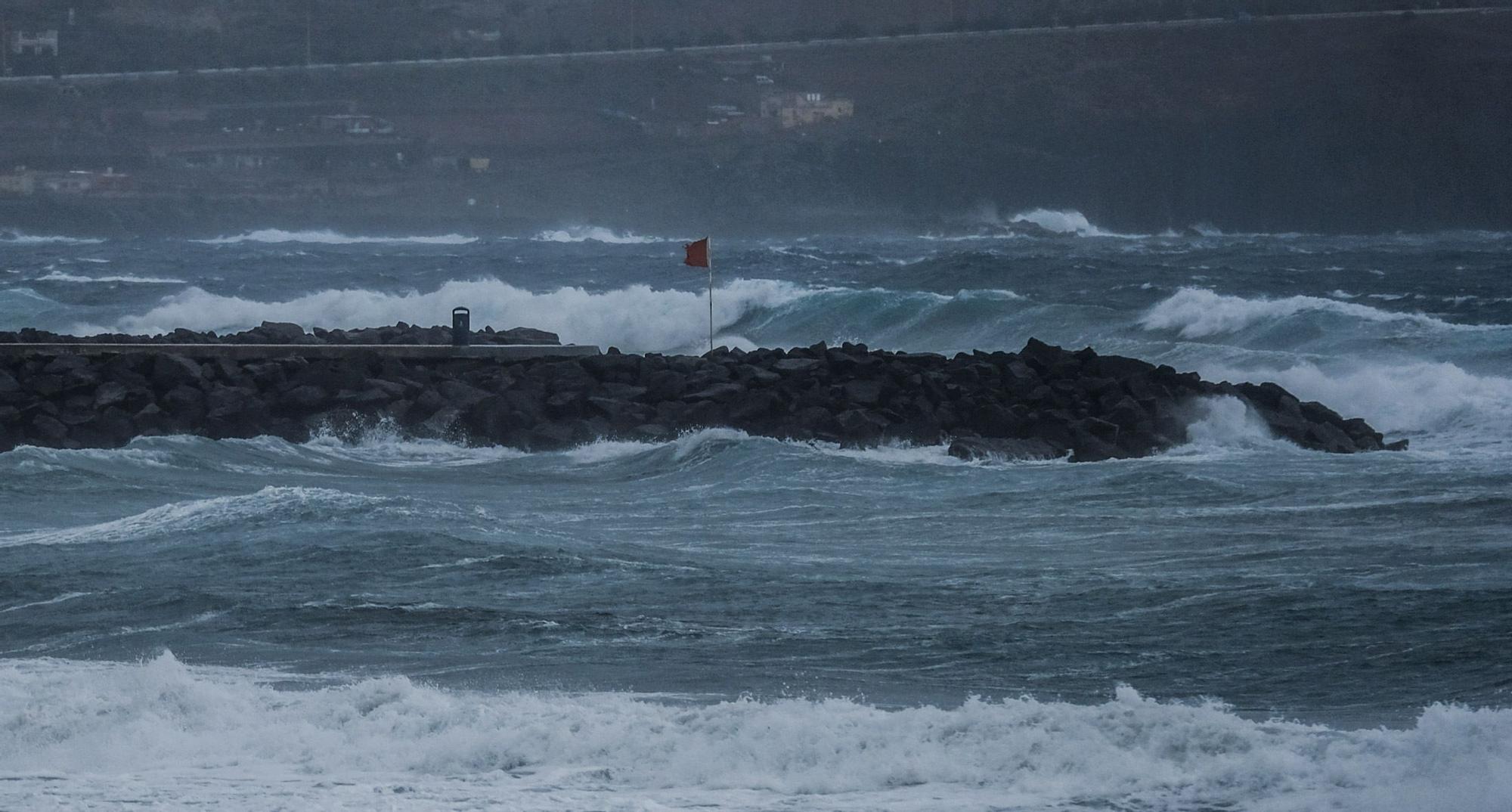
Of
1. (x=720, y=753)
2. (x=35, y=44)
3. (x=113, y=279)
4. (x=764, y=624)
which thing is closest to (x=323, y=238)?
(x=35, y=44)

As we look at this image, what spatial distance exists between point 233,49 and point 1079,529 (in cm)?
9360

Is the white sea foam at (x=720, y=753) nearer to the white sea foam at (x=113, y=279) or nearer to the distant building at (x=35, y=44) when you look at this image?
the white sea foam at (x=113, y=279)

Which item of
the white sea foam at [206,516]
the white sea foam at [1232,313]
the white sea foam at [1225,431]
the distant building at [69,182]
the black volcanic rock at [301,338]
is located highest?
the distant building at [69,182]

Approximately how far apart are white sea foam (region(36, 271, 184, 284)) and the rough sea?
27.1 m

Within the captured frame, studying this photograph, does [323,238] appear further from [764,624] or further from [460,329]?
[764,624]

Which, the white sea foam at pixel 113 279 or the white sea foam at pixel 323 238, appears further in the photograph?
the white sea foam at pixel 323 238

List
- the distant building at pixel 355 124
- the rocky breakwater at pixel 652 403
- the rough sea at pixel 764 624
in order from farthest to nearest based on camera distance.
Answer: the distant building at pixel 355 124 → the rocky breakwater at pixel 652 403 → the rough sea at pixel 764 624

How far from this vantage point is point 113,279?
40719mm

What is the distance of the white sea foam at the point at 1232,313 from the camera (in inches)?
948

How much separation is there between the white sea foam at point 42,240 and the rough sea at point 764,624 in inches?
2283

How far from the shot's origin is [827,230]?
80312 mm

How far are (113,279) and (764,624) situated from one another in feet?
116

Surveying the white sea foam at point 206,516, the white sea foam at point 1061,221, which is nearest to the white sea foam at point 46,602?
the white sea foam at point 206,516

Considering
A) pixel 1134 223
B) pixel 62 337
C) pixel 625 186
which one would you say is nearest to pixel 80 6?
pixel 625 186
